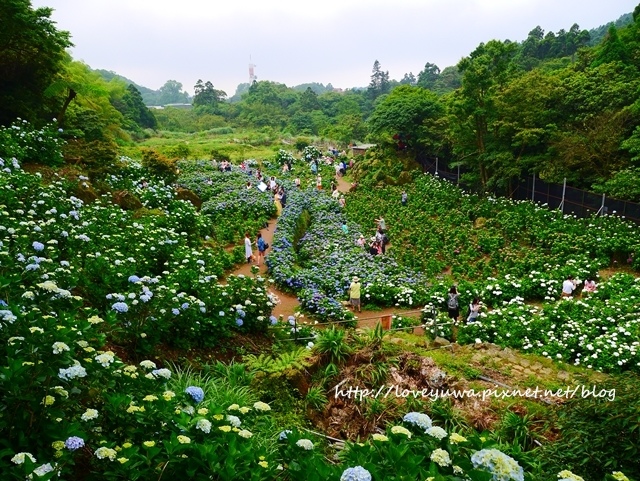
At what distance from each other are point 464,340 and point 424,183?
56.5 feet

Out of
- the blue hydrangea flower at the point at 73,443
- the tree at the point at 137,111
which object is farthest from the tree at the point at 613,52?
the tree at the point at 137,111

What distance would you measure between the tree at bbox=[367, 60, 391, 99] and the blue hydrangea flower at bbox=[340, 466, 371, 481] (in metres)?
99.9

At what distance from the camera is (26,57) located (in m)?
15.5

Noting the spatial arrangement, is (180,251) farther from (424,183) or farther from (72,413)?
(424,183)

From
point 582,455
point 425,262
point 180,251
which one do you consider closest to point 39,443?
point 582,455

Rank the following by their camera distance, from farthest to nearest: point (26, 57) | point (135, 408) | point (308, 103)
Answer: point (308, 103), point (26, 57), point (135, 408)

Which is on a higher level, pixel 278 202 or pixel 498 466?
pixel 498 466

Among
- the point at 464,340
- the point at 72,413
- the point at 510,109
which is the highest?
the point at 510,109

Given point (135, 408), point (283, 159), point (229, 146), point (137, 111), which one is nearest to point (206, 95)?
point (137, 111)

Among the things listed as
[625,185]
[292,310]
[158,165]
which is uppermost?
[158,165]

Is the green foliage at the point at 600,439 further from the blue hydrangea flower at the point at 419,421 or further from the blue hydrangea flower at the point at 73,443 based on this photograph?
the blue hydrangea flower at the point at 73,443

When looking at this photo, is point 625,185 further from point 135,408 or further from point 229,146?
point 229,146

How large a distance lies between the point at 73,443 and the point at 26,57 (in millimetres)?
16911

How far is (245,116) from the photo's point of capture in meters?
77.6
